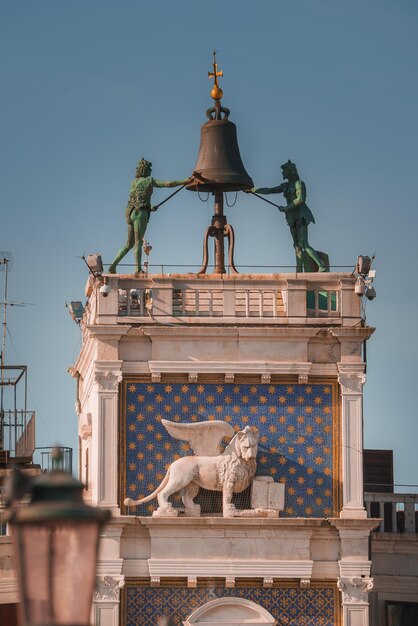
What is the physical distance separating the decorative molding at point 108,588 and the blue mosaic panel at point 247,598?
0.26m

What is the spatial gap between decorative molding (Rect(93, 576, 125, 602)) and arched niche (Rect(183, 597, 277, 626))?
4.74 ft

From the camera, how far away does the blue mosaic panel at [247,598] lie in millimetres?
34219

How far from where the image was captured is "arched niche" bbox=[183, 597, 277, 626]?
34156 millimetres

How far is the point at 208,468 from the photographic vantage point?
34.5 m

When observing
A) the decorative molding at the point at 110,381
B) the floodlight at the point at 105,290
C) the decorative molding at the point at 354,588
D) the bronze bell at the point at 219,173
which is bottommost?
the decorative molding at the point at 354,588

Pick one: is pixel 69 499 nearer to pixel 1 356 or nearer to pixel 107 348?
pixel 107 348

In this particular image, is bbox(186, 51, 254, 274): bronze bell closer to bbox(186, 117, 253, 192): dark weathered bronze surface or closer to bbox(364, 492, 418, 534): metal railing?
bbox(186, 117, 253, 192): dark weathered bronze surface

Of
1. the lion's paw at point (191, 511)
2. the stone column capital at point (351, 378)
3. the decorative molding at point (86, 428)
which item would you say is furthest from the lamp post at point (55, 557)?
the decorative molding at point (86, 428)

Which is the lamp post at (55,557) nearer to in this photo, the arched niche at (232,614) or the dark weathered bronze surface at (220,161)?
the arched niche at (232,614)

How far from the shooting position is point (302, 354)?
3519cm

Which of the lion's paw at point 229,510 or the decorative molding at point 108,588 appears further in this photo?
the lion's paw at point 229,510

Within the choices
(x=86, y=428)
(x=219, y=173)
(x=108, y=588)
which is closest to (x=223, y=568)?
(x=108, y=588)

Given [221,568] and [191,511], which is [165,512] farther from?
[221,568]

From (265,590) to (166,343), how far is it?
519 centimetres
